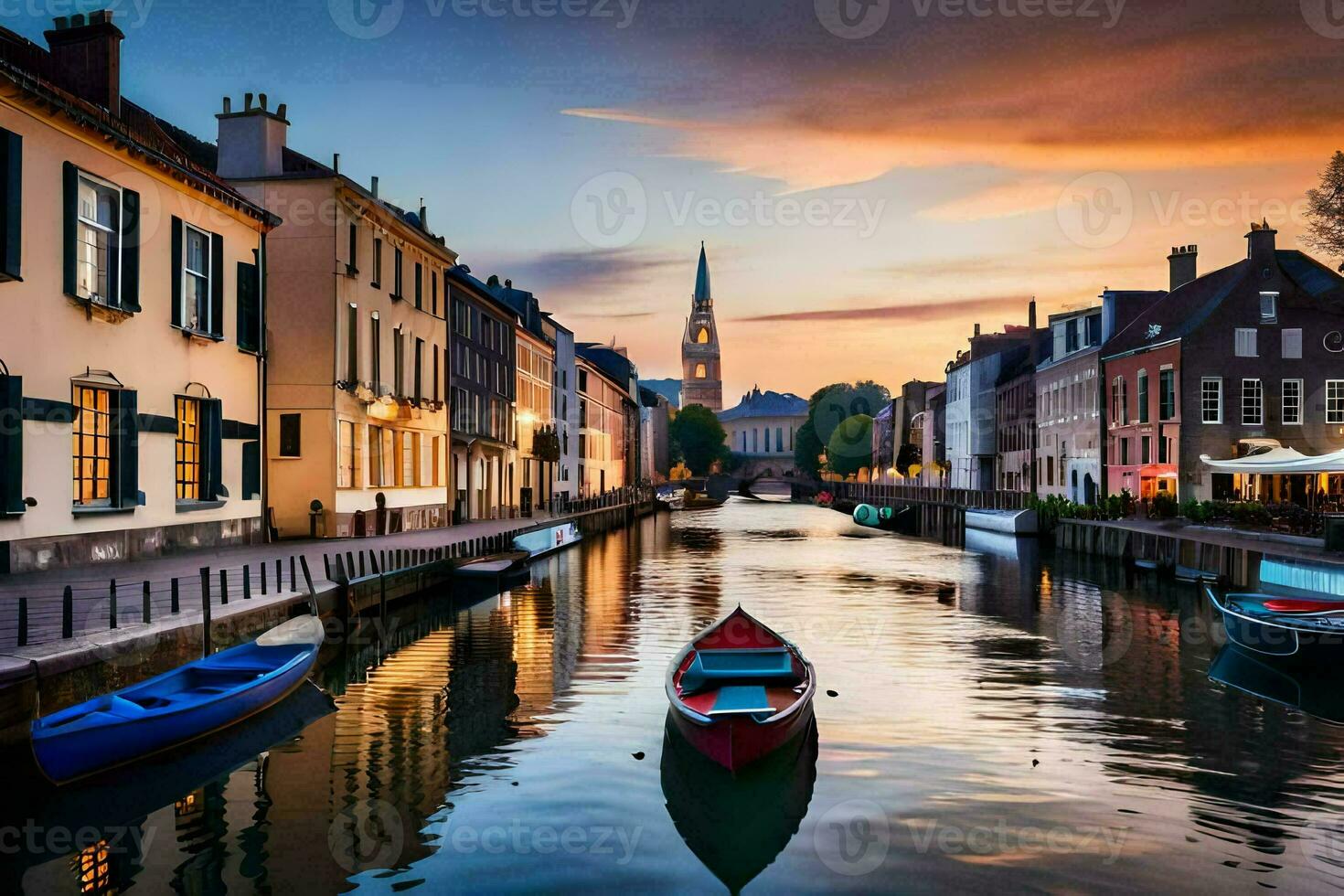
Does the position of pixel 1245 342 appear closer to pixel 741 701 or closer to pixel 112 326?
pixel 741 701

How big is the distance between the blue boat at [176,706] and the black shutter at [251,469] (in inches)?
561

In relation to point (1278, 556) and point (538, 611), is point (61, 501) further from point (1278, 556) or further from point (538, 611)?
point (1278, 556)

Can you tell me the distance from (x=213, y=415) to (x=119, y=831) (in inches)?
754

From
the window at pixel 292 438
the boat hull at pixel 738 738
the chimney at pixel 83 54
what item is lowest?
the boat hull at pixel 738 738

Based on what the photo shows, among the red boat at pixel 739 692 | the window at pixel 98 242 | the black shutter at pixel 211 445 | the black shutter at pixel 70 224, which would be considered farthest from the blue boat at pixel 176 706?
the black shutter at pixel 211 445

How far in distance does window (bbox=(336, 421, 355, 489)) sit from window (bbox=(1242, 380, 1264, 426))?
40730mm

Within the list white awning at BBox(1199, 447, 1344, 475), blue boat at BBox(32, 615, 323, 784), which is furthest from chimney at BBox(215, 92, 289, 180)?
white awning at BBox(1199, 447, 1344, 475)

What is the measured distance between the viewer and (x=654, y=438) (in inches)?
6186

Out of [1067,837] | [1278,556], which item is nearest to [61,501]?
[1067,837]

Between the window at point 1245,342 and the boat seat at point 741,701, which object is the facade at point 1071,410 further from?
the boat seat at point 741,701

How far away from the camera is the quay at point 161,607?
12.5 m

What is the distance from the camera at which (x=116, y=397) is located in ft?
76.0

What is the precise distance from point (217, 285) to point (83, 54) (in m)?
6.35

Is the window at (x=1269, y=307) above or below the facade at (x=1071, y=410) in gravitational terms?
above
